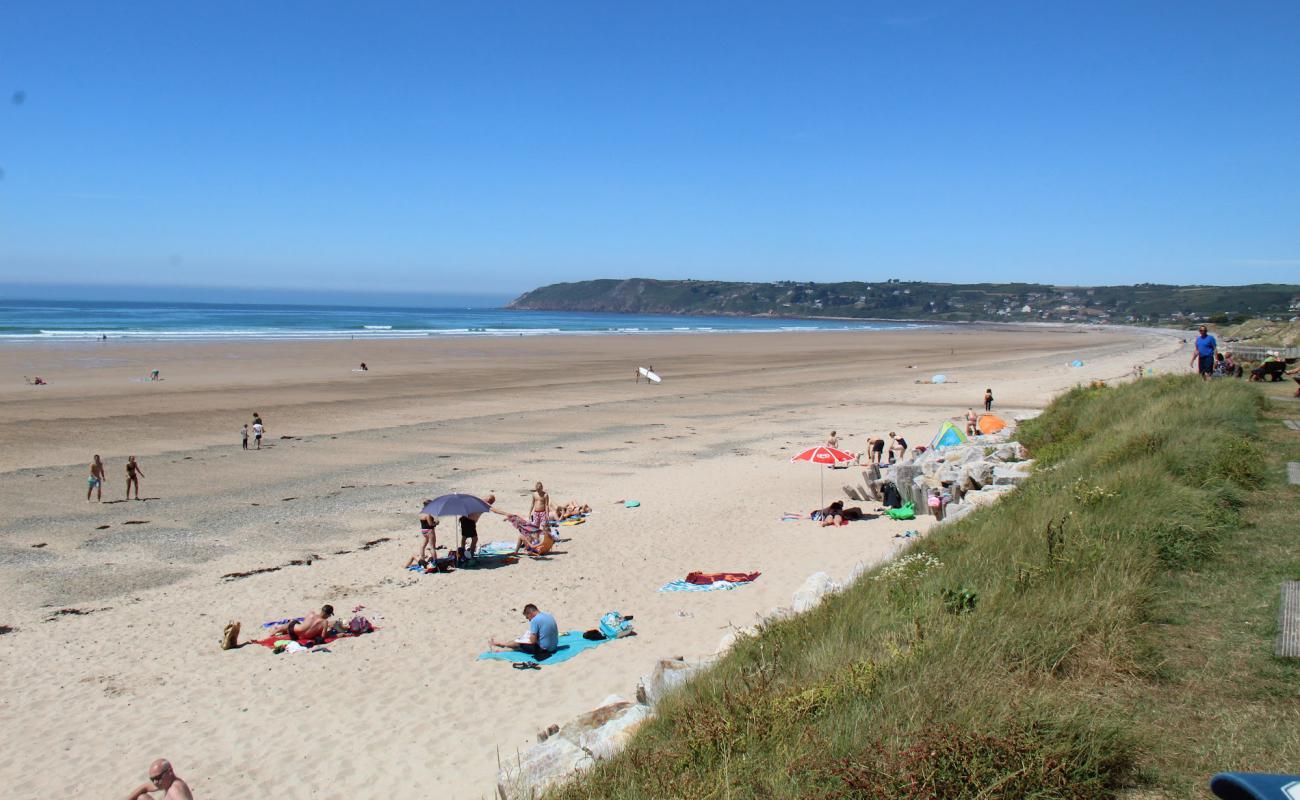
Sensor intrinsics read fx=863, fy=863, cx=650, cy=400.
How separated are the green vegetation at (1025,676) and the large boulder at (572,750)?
373mm

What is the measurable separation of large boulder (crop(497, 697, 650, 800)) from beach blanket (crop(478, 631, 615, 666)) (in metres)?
3.10

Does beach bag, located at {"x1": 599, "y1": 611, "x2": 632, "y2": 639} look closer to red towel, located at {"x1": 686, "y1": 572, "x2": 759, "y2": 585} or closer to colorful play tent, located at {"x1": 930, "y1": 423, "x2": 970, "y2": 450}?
red towel, located at {"x1": 686, "y1": 572, "x2": 759, "y2": 585}

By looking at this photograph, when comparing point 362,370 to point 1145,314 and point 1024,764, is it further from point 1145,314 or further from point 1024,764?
point 1145,314

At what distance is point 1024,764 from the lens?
3750 mm

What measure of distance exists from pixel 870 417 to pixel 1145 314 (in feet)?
569

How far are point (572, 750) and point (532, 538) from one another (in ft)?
25.9

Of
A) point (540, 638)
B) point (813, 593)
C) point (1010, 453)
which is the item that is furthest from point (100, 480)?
point (1010, 453)

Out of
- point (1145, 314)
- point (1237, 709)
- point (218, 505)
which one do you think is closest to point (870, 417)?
point (218, 505)

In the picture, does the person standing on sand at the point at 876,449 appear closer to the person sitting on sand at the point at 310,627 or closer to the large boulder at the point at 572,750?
the person sitting on sand at the point at 310,627

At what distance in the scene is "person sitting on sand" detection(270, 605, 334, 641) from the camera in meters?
9.85

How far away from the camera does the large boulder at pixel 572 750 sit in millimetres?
5254

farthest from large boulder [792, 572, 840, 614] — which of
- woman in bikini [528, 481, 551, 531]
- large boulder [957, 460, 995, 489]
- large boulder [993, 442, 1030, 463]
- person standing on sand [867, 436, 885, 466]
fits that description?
person standing on sand [867, 436, 885, 466]

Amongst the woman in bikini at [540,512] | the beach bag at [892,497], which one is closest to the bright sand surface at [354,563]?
the woman in bikini at [540,512]

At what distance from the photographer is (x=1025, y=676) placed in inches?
185
